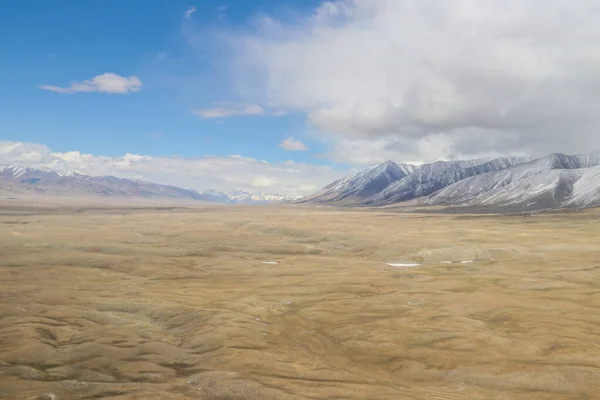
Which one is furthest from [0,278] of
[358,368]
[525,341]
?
[525,341]

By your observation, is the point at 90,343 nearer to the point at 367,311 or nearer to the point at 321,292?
the point at 367,311

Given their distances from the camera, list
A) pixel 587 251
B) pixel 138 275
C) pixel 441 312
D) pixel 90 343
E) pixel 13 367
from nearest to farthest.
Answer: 1. pixel 13 367
2. pixel 90 343
3. pixel 441 312
4. pixel 138 275
5. pixel 587 251

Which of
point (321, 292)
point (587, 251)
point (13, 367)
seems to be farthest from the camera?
point (587, 251)

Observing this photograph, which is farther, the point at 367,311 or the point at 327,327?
the point at 367,311

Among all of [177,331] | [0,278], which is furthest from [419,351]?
[0,278]

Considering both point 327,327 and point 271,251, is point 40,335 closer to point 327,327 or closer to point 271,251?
point 327,327

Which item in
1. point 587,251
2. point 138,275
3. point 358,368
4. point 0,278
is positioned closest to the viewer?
point 358,368
